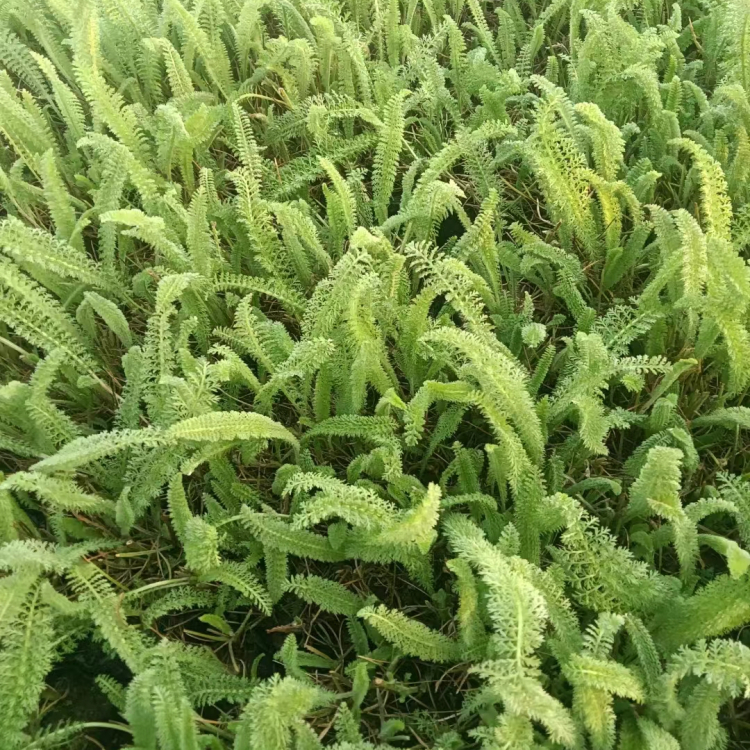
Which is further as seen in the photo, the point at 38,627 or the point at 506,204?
the point at 506,204

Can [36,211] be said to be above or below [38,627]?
above

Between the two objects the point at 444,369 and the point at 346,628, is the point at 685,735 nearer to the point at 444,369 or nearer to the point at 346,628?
the point at 346,628

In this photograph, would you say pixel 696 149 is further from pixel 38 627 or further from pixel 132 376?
pixel 38 627

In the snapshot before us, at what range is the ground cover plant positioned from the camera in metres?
1.10

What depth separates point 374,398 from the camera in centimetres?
150

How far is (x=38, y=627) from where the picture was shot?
3.78ft

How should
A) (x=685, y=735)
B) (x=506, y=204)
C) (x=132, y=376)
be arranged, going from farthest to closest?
(x=506, y=204) → (x=132, y=376) → (x=685, y=735)

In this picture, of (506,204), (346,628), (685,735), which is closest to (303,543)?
(346,628)

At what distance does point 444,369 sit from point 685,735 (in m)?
0.77

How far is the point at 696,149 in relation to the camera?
147 centimetres

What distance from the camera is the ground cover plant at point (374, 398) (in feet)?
3.61

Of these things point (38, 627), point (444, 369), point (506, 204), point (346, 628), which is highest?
point (506, 204)

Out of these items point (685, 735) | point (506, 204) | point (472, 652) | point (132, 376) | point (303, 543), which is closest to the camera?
point (685, 735)

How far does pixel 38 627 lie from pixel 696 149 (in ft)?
5.08
